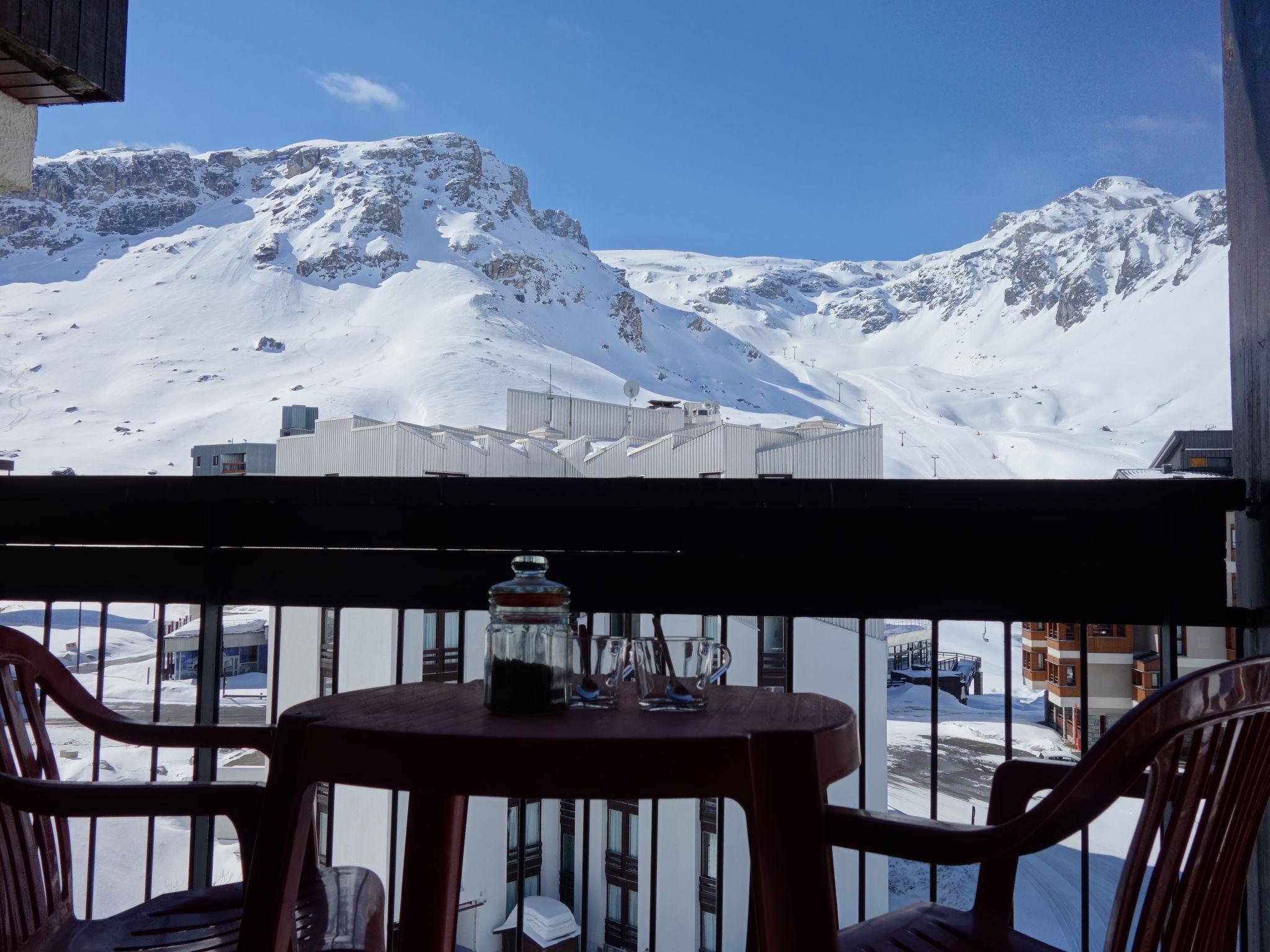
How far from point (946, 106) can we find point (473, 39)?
176ft

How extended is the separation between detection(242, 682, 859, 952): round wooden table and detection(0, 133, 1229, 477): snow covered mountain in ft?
154

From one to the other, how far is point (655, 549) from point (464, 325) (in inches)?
2749

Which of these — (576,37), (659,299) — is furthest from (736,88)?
(659,299)

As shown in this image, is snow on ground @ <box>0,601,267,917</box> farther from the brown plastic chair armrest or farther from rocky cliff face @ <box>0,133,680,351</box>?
rocky cliff face @ <box>0,133,680,351</box>

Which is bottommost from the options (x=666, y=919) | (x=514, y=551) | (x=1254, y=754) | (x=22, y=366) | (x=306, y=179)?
(x=666, y=919)

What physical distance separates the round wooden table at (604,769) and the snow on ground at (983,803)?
4.94 m

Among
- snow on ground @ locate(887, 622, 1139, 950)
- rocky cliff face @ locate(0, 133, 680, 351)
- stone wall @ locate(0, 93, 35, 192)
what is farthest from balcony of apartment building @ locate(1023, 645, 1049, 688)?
rocky cliff face @ locate(0, 133, 680, 351)

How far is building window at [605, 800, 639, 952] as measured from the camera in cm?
1302

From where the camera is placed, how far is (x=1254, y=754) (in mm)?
877

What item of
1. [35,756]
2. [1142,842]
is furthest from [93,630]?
[1142,842]

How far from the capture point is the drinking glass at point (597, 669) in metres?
1.19

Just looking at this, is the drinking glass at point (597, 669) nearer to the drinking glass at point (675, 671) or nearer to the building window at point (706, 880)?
the drinking glass at point (675, 671)

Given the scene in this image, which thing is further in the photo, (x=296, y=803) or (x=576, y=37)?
(x=576, y=37)

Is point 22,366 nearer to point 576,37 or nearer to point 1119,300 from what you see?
point 576,37
